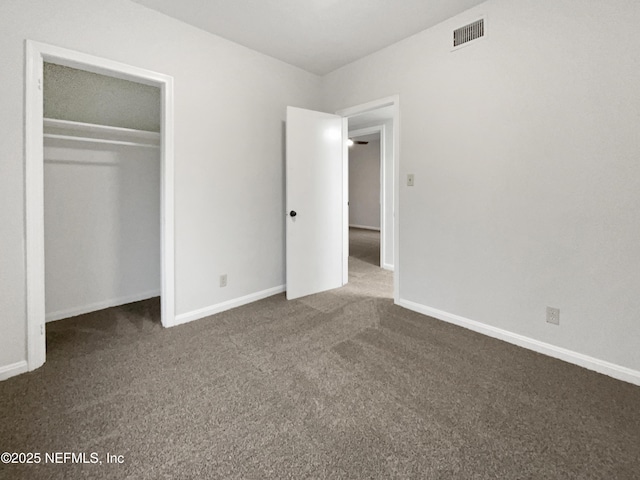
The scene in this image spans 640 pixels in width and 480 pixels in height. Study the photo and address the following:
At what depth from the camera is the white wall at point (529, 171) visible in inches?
77.8

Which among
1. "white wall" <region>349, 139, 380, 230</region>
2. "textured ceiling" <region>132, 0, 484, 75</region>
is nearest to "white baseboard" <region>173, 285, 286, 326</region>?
"textured ceiling" <region>132, 0, 484, 75</region>

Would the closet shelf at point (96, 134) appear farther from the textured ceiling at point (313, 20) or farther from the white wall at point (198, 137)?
the textured ceiling at point (313, 20)

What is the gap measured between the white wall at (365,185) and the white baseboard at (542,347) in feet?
24.6

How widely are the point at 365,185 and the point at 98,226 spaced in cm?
877

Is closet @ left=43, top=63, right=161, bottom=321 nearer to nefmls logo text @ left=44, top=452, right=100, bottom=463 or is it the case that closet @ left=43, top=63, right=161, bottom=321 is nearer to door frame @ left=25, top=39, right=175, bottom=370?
door frame @ left=25, top=39, right=175, bottom=370

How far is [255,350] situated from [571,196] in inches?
96.6

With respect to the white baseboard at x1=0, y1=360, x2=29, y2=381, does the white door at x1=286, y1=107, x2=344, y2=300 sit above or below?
above

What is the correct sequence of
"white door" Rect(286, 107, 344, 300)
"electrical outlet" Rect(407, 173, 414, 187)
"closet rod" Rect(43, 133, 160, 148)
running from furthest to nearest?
"white door" Rect(286, 107, 344, 300) < "electrical outlet" Rect(407, 173, 414, 187) < "closet rod" Rect(43, 133, 160, 148)

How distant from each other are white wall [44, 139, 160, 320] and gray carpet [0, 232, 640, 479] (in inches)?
20.0

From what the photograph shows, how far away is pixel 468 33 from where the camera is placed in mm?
2588

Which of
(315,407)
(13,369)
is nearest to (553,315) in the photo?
(315,407)

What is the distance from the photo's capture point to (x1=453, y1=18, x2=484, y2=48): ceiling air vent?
8.27 ft

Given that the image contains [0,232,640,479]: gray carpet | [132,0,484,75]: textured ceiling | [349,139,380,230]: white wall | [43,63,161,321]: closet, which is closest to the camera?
[0,232,640,479]: gray carpet

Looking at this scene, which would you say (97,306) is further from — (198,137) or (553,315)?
(553,315)
